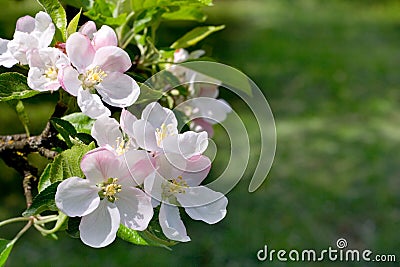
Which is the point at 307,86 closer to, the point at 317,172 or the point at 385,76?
the point at 385,76

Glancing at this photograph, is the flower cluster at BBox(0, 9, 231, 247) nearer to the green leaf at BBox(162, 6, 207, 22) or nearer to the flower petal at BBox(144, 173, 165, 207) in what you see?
the flower petal at BBox(144, 173, 165, 207)

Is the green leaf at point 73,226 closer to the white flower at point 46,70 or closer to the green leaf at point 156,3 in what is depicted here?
the white flower at point 46,70

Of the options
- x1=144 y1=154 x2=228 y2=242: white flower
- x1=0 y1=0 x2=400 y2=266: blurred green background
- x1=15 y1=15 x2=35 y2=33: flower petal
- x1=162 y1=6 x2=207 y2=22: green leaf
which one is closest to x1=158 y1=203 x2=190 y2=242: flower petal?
x1=144 y1=154 x2=228 y2=242: white flower

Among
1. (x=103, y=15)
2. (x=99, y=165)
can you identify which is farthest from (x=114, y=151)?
(x=103, y=15)

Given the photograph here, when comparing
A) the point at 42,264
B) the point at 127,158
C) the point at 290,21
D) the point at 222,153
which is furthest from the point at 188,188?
the point at 290,21

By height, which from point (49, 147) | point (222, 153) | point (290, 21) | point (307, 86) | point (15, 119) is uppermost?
point (49, 147)
